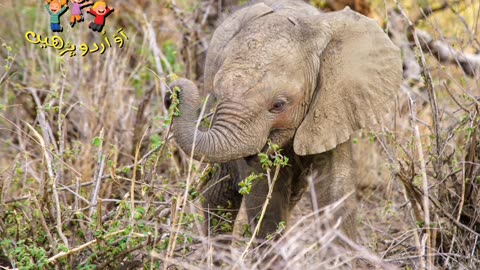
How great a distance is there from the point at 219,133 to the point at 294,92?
467 mm

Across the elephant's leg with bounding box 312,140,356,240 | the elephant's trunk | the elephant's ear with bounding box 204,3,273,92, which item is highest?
the elephant's ear with bounding box 204,3,273,92

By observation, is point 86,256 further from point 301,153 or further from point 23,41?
point 23,41

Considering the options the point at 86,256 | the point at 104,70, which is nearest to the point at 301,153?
the point at 86,256

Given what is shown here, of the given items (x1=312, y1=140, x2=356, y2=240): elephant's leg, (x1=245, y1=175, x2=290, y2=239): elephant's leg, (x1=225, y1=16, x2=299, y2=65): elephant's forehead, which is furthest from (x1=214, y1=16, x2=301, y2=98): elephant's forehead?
(x1=245, y1=175, x2=290, y2=239): elephant's leg

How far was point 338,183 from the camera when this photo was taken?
4.85m

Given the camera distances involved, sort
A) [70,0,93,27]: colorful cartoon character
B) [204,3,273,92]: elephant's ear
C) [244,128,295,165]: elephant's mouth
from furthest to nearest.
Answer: [70,0,93,27]: colorful cartoon character
[204,3,273,92]: elephant's ear
[244,128,295,165]: elephant's mouth

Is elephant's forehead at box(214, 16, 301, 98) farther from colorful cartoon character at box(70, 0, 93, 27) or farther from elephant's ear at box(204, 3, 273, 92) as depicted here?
colorful cartoon character at box(70, 0, 93, 27)

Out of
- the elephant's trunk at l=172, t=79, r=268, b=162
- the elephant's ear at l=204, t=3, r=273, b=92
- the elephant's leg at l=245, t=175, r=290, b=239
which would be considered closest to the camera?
the elephant's trunk at l=172, t=79, r=268, b=162

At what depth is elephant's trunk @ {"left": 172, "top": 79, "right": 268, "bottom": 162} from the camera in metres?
4.41

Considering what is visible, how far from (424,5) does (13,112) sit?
3602mm

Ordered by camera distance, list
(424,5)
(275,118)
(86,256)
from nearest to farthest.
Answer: (86,256), (275,118), (424,5)

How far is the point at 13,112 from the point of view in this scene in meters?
6.82

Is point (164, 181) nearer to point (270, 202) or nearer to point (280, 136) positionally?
point (280, 136)

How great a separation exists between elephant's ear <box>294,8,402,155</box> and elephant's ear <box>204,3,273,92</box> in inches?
12.8
